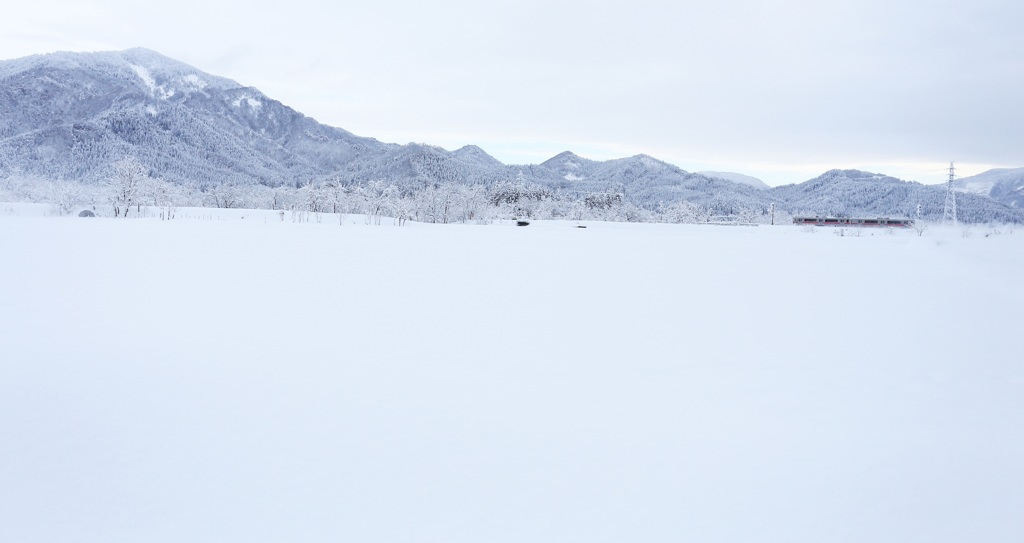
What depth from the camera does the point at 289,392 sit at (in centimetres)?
630

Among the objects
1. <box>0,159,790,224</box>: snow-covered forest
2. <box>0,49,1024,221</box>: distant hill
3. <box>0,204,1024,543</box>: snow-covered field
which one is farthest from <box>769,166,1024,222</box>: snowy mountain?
<box>0,204,1024,543</box>: snow-covered field

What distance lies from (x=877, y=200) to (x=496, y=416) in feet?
442

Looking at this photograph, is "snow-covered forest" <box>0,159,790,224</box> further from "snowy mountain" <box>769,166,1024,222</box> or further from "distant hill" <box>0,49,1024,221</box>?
"snowy mountain" <box>769,166,1024,222</box>

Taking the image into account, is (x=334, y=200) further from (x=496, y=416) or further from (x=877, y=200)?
(x=877, y=200)

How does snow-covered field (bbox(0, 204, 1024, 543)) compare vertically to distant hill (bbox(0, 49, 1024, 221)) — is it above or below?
below

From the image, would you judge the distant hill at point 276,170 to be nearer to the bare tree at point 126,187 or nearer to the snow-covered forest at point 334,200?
the snow-covered forest at point 334,200

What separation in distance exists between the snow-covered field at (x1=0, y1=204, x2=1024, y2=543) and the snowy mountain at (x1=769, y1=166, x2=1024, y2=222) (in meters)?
85.8

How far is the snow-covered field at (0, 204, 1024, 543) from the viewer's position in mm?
4332

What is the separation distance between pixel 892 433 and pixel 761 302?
6744mm

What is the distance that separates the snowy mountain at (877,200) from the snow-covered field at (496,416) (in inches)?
3379

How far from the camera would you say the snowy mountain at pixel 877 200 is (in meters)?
88.4

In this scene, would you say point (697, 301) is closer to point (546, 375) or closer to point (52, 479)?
point (546, 375)

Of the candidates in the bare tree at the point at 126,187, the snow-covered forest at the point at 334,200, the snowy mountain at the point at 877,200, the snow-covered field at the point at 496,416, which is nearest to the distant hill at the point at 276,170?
the snowy mountain at the point at 877,200

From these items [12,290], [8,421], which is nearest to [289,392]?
[8,421]
